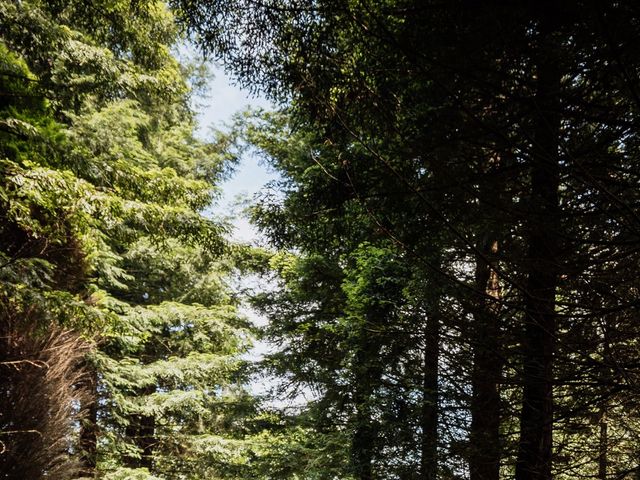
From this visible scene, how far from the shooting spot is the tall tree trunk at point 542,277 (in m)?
2.73

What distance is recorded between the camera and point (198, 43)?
3941mm

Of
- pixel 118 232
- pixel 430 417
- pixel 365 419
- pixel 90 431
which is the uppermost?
pixel 118 232

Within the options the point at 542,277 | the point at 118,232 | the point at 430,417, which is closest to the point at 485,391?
the point at 542,277

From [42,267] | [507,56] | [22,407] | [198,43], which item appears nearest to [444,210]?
[507,56]

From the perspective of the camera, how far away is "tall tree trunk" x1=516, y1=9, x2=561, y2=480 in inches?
108

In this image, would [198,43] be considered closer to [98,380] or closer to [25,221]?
[25,221]

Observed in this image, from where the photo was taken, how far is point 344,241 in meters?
7.33

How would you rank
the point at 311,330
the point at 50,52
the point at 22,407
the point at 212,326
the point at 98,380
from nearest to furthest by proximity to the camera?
the point at 22,407
the point at 50,52
the point at 98,380
the point at 311,330
the point at 212,326

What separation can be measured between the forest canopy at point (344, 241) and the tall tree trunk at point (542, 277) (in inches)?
1.0

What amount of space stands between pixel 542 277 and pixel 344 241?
4.23 metres

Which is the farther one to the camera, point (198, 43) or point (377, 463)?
point (377, 463)

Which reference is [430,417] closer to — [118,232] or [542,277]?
[542,277]

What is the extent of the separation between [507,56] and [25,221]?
4.89 m

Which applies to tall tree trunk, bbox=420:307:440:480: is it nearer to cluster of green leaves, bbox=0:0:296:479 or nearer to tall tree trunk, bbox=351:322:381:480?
tall tree trunk, bbox=351:322:381:480
